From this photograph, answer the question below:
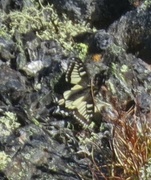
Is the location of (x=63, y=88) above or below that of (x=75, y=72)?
below

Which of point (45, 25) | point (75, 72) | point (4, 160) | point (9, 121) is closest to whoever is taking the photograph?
point (4, 160)

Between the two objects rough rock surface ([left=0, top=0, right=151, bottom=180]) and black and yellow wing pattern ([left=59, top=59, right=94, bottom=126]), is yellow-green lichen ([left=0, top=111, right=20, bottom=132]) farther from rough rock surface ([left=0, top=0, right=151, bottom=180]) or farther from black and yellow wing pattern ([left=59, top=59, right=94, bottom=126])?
black and yellow wing pattern ([left=59, top=59, right=94, bottom=126])

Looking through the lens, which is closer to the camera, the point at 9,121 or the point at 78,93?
the point at 9,121

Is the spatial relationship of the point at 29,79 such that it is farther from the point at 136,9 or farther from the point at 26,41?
the point at 136,9

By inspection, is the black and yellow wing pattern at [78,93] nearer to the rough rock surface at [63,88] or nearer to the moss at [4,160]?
the rough rock surface at [63,88]

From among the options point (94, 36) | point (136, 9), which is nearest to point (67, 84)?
point (94, 36)

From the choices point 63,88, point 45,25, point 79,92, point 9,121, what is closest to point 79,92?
point 79,92

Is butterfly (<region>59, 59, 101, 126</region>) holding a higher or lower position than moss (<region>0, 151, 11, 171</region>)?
higher

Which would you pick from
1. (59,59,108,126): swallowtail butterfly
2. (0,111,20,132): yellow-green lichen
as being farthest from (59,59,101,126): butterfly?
(0,111,20,132): yellow-green lichen

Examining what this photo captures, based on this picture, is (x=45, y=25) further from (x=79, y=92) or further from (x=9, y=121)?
(x=9, y=121)
